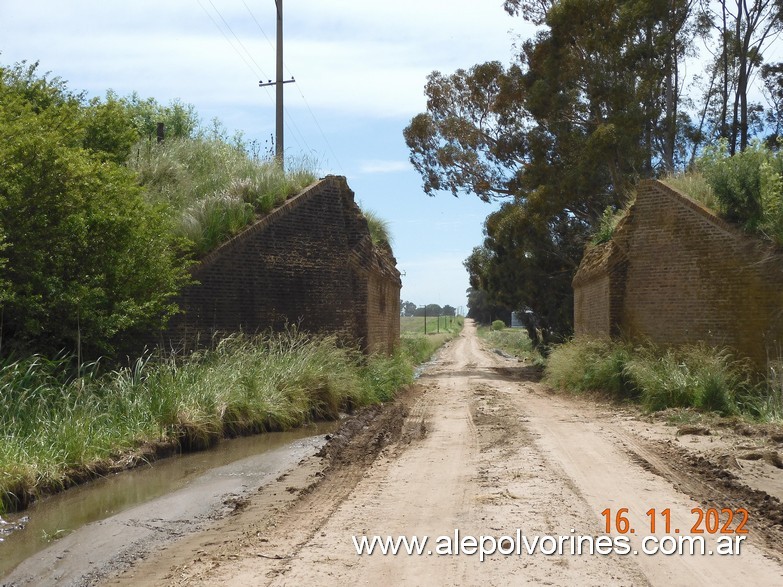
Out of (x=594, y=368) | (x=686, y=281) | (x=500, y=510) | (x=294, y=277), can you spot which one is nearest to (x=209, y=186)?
(x=294, y=277)

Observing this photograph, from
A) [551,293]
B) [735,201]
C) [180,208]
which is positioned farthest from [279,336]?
[551,293]

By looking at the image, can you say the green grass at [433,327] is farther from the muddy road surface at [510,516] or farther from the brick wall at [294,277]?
the muddy road surface at [510,516]

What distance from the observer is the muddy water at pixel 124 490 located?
747 centimetres

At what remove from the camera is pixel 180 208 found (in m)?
18.6

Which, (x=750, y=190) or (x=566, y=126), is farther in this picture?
(x=566, y=126)

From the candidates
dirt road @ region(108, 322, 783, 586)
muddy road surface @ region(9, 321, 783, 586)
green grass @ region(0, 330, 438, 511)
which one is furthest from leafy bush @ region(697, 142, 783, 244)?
green grass @ region(0, 330, 438, 511)

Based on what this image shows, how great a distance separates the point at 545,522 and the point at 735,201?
11155mm

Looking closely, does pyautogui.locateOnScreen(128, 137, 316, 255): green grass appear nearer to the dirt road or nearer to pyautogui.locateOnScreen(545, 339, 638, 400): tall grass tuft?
the dirt road

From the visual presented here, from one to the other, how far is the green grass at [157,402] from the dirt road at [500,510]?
1959mm

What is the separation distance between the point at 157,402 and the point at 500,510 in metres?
6.49

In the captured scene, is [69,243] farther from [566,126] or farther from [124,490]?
[566,126]

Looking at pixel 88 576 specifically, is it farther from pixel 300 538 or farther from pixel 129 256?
pixel 129 256

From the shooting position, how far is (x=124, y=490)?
9492mm
